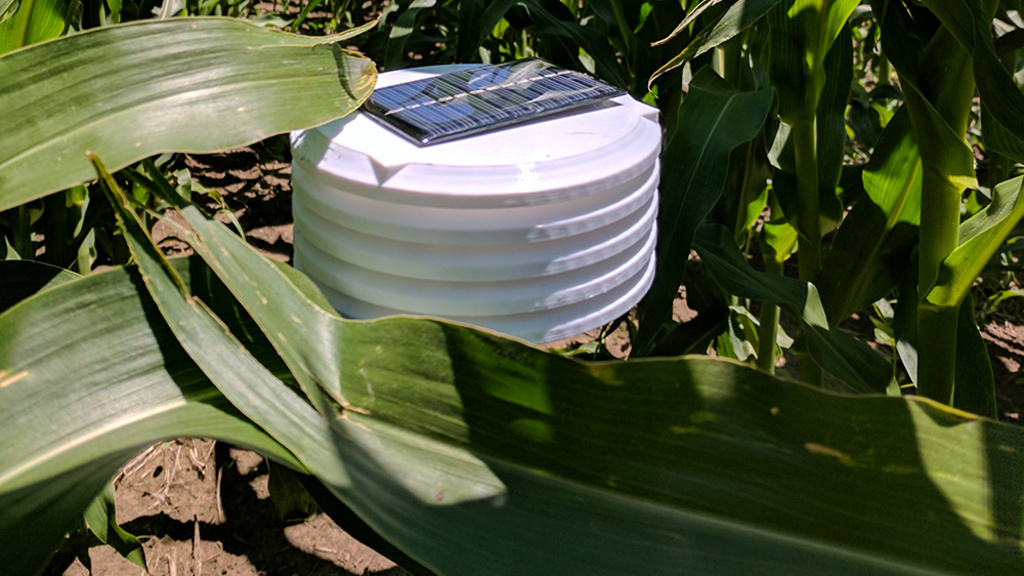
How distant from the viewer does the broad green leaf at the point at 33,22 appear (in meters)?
0.63

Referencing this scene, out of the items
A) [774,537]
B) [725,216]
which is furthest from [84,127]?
[725,216]

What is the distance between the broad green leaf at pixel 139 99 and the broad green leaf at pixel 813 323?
0.43 m

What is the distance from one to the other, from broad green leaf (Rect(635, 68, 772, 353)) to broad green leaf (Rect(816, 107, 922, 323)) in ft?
0.68

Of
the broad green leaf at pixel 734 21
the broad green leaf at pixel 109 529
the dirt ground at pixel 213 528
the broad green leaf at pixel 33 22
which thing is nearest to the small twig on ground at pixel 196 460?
the dirt ground at pixel 213 528

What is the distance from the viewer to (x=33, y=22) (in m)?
0.63

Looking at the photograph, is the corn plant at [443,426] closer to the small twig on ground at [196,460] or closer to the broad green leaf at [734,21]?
the broad green leaf at [734,21]

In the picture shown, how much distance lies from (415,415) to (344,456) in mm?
37

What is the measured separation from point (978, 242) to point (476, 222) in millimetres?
438

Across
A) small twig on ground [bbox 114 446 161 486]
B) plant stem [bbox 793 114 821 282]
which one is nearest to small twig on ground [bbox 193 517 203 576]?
small twig on ground [bbox 114 446 161 486]

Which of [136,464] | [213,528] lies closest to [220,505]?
[213,528]

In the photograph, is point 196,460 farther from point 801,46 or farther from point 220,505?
point 801,46

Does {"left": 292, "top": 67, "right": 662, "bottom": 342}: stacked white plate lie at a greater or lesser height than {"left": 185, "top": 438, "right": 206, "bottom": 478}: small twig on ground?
greater

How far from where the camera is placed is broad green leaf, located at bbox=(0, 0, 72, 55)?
63cm

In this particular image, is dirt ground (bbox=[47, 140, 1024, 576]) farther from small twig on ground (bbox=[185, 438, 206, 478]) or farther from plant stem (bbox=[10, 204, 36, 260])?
plant stem (bbox=[10, 204, 36, 260])
